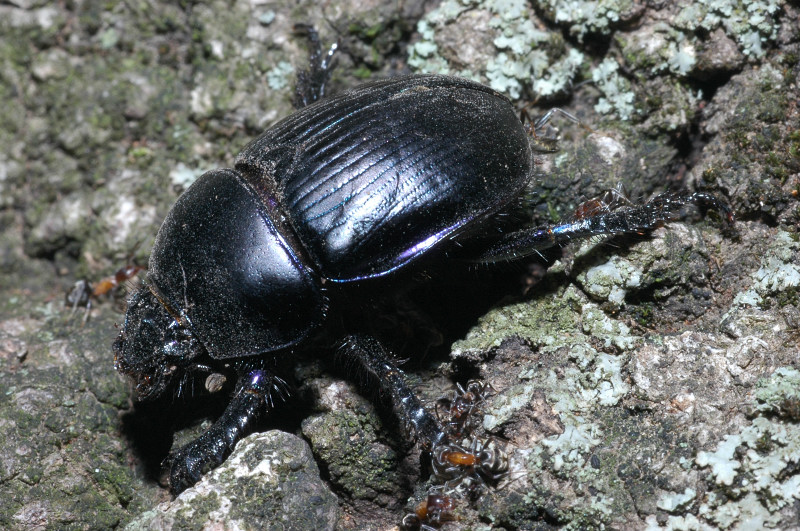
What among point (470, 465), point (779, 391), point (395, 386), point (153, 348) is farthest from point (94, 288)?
point (779, 391)

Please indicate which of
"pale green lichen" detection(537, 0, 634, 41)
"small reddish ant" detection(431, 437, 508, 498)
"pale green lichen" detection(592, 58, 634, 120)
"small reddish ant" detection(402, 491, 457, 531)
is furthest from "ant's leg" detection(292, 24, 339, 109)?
"small reddish ant" detection(402, 491, 457, 531)

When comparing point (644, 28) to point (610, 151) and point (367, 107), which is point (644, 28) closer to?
point (610, 151)

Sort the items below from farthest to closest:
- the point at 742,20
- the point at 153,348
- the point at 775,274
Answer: the point at 742,20
the point at 153,348
the point at 775,274

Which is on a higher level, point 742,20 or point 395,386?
point 742,20

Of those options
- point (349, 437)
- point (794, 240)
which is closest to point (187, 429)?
point (349, 437)

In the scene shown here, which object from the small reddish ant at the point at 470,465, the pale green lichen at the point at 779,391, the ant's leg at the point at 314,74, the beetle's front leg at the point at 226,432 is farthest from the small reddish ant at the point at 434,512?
the ant's leg at the point at 314,74

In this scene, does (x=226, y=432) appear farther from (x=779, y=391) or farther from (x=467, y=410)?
(x=779, y=391)
